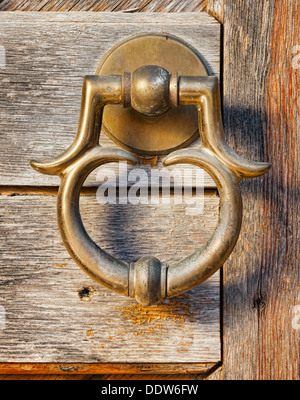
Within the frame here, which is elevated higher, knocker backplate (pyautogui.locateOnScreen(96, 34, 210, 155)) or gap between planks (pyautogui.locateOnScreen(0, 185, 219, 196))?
knocker backplate (pyautogui.locateOnScreen(96, 34, 210, 155))

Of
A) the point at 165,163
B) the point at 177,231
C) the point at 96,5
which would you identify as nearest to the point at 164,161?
the point at 165,163

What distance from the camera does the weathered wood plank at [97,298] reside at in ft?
1.68

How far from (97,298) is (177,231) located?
13 cm

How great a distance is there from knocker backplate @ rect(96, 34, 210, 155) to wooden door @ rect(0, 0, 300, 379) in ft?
0.09

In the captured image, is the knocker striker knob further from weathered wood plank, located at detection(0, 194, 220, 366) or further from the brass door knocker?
weathered wood plank, located at detection(0, 194, 220, 366)

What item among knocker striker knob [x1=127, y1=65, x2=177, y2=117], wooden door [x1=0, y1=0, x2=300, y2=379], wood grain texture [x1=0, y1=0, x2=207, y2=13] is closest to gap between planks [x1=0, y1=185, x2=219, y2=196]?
wooden door [x1=0, y1=0, x2=300, y2=379]

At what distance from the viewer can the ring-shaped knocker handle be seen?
422 millimetres

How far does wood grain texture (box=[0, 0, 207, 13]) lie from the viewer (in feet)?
1.72

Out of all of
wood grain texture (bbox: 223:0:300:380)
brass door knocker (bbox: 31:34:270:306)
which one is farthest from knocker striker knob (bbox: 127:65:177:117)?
wood grain texture (bbox: 223:0:300:380)

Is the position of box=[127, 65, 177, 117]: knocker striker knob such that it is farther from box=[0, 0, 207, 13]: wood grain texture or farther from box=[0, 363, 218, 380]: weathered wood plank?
box=[0, 363, 218, 380]: weathered wood plank

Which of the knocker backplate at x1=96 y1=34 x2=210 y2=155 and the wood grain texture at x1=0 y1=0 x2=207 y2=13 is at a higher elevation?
the wood grain texture at x1=0 y1=0 x2=207 y2=13

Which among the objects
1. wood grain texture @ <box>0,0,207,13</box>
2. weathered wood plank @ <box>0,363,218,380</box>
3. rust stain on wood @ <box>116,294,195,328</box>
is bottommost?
weathered wood plank @ <box>0,363,218,380</box>

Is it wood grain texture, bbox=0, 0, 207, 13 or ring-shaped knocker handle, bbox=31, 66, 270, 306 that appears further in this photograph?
wood grain texture, bbox=0, 0, 207, 13

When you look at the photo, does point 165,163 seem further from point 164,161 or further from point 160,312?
point 160,312
